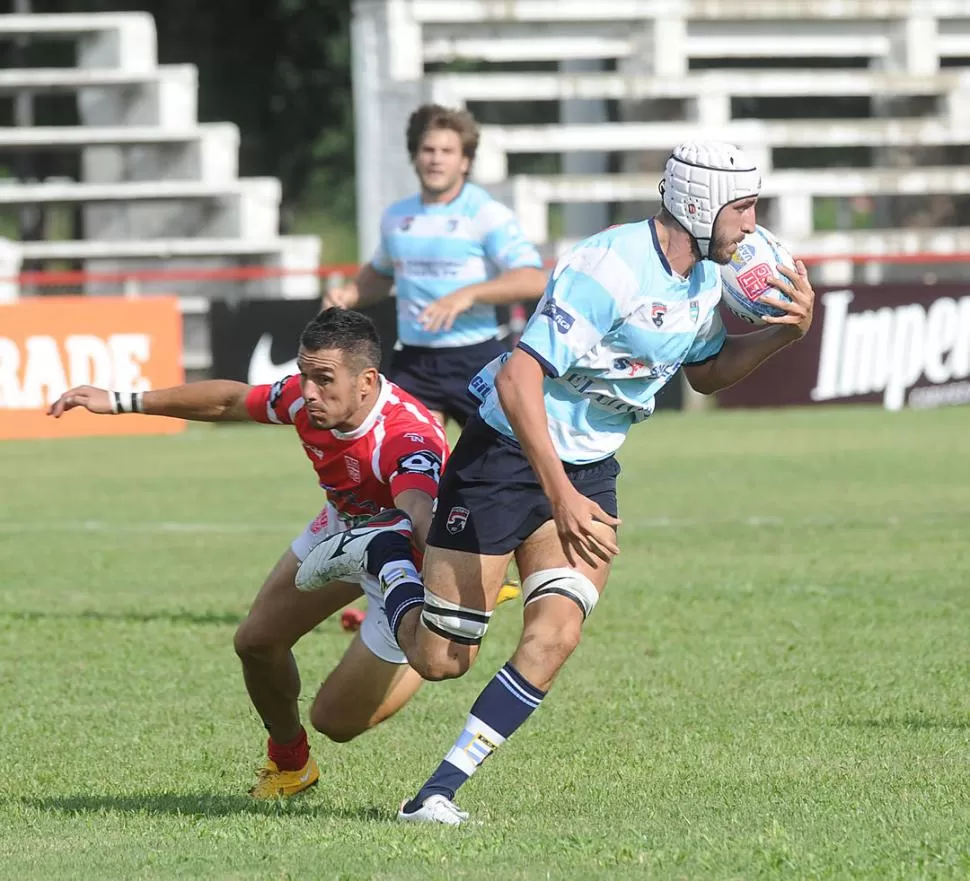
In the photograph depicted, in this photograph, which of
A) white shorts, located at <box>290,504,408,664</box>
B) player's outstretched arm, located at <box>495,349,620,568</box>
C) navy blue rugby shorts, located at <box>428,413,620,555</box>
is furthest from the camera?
white shorts, located at <box>290,504,408,664</box>

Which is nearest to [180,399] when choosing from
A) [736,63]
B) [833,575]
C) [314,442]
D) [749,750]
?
[314,442]

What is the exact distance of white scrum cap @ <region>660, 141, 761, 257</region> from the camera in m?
5.78

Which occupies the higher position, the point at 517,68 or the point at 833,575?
the point at 517,68

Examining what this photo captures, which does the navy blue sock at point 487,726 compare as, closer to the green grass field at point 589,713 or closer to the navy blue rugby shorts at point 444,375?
the green grass field at point 589,713

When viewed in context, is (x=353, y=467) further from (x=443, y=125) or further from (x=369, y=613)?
(x=443, y=125)

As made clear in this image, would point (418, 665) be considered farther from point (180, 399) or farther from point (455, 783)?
point (180, 399)

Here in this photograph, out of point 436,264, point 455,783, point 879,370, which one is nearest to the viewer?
point 455,783

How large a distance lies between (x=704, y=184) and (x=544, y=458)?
3.18 feet

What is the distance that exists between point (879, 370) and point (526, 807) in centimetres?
1791

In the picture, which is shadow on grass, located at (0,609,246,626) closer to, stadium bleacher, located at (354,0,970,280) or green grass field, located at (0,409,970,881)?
green grass field, located at (0,409,970,881)

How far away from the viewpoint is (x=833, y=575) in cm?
1135

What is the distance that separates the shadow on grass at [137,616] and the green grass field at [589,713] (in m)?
0.03

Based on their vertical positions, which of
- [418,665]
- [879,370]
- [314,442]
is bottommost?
[879,370]

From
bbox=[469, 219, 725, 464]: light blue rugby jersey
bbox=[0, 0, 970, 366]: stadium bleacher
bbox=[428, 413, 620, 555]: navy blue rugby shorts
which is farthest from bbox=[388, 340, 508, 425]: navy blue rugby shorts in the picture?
bbox=[0, 0, 970, 366]: stadium bleacher
